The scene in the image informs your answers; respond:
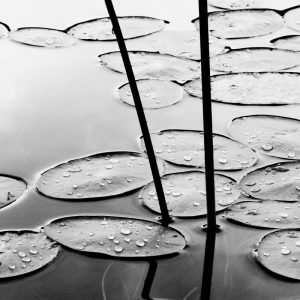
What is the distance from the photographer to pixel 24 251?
0.95 metres

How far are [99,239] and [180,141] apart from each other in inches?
13.6

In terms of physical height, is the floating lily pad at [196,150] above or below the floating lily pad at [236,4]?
below

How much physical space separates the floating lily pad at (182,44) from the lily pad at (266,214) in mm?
689

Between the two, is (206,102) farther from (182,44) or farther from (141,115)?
(182,44)

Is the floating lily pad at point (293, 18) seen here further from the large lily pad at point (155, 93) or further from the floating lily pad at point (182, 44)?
the large lily pad at point (155, 93)

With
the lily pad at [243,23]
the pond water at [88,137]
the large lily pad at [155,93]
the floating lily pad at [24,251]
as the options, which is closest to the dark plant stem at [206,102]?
the pond water at [88,137]

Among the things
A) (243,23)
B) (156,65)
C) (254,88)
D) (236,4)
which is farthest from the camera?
(236,4)

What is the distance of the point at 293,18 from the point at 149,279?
1.21m

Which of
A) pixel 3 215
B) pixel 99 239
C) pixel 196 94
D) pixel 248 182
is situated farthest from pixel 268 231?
pixel 196 94

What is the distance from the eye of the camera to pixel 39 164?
123cm

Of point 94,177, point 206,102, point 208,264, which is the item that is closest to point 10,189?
point 94,177

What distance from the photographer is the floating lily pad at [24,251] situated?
925 mm

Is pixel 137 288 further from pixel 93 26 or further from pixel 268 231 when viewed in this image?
pixel 93 26

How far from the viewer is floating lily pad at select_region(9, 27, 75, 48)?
1.80 m
